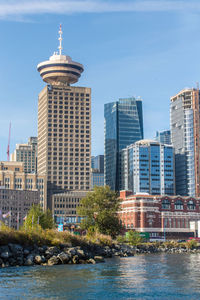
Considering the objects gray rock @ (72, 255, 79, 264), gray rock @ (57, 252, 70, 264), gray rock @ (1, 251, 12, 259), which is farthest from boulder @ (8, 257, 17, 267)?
gray rock @ (72, 255, 79, 264)

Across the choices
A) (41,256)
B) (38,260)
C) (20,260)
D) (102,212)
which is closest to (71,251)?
(41,256)

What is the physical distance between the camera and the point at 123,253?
12500cm

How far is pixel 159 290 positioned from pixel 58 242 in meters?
42.8

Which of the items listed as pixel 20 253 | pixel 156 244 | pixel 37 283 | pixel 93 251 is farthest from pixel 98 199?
pixel 37 283

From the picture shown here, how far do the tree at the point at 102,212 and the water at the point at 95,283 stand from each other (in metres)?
74.1

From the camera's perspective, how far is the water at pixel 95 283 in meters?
55.8

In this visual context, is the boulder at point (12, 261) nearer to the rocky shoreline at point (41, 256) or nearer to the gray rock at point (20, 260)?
the rocky shoreline at point (41, 256)

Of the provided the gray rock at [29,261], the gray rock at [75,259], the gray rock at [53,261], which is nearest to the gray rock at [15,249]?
the gray rock at [29,261]

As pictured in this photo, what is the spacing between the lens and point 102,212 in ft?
520

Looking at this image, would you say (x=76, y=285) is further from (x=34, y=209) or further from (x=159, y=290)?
(x=34, y=209)

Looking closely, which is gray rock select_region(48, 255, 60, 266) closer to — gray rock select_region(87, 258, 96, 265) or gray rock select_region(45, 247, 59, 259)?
gray rock select_region(45, 247, 59, 259)

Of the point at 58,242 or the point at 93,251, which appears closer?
the point at 58,242

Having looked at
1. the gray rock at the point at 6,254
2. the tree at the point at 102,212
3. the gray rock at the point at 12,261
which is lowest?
the gray rock at the point at 12,261

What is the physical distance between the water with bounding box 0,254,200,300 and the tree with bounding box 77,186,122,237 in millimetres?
74098
